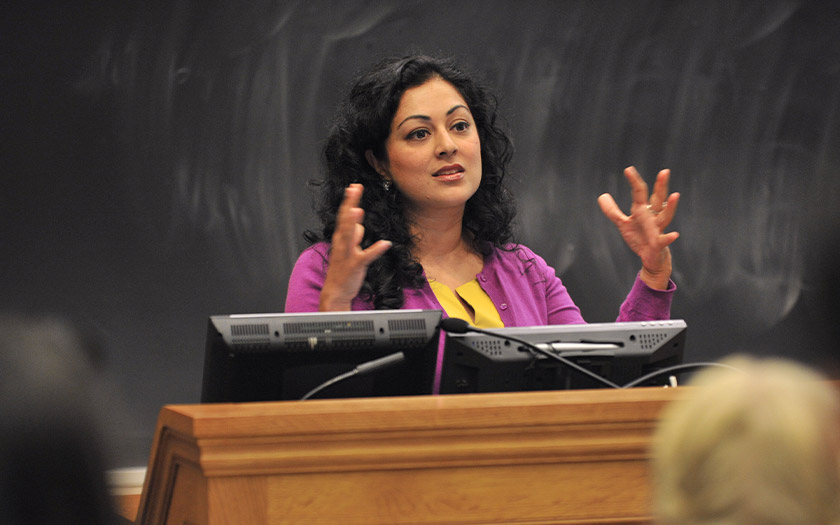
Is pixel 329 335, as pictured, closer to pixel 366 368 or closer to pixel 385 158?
pixel 366 368

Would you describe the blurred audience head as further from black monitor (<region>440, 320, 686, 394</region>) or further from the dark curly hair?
the dark curly hair

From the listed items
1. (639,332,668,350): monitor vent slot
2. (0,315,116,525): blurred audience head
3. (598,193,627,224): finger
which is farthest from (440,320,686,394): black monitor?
(0,315,116,525): blurred audience head

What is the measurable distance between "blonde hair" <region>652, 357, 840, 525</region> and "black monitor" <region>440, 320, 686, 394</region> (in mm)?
1046

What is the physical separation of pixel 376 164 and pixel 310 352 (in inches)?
45.2

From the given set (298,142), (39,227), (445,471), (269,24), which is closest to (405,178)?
(298,142)

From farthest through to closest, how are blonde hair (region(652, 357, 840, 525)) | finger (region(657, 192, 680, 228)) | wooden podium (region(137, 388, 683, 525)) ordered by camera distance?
finger (region(657, 192, 680, 228)) < wooden podium (region(137, 388, 683, 525)) < blonde hair (region(652, 357, 840, 525))

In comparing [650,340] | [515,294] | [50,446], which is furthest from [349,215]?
[50,446]

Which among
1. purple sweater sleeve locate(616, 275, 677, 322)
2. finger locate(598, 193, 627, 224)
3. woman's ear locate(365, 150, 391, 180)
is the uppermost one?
woman's ear locate(365, 150, 391, 180)

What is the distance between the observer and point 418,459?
3.85 feet

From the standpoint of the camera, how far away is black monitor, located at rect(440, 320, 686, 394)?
1.54 meters

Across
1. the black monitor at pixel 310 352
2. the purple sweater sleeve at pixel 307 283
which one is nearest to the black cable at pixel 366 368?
the black monitor at pixel 310 352

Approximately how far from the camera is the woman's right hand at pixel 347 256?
71.6 inches

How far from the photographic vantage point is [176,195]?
2.86m

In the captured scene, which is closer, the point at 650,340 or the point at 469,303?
the point at 650,340
